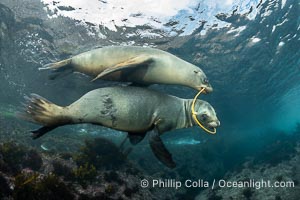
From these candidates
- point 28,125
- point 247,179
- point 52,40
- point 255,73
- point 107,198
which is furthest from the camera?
point 28,125

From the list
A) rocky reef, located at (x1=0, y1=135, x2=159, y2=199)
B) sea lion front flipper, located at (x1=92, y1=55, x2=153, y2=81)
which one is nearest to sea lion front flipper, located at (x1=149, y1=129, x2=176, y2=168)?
sea lion front flipper, located at (x1=92, y1=55, x2=153, y2=81)

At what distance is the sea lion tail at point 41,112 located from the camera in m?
3.74

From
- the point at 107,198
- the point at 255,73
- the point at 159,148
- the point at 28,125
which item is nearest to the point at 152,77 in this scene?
the point at 159,148

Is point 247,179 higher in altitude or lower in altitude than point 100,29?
lower

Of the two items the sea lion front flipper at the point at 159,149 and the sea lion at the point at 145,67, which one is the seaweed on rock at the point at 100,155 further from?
the sea lion at the point at 145,67

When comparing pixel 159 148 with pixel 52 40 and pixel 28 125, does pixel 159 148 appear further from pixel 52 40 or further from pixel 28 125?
pixel 28 125

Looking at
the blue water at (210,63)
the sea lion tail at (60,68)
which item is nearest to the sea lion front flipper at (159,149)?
the sea lion tail at (60,68)

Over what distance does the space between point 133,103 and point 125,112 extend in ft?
0.62

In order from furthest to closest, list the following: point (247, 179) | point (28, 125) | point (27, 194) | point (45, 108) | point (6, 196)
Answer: point (28, 125), point (247, 179), point (27, 194), point (6, 196), point (45, 108)

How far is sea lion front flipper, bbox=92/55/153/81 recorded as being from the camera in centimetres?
372

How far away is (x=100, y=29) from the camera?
13789 millimetres

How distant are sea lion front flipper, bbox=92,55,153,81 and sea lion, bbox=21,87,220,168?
1.21 ft

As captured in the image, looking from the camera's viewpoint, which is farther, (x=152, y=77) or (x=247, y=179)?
(x=247, y=179)

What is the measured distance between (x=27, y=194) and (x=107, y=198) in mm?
3408
